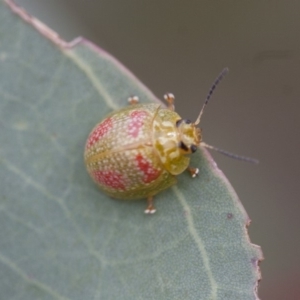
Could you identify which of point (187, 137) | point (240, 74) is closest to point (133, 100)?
point (187, 137)

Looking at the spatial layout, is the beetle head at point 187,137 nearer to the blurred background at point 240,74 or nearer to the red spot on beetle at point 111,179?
the red spot on beetle at point 111,179

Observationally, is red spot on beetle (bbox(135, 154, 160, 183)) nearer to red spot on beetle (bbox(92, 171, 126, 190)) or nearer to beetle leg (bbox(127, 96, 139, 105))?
red spot on beetle (bbox(92, 171, 126, 190))

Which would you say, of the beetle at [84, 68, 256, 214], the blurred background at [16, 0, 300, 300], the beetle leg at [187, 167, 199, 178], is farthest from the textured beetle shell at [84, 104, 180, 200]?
the blurred background at [16, 0, 300, 300]

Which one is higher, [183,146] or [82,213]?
[183,146]

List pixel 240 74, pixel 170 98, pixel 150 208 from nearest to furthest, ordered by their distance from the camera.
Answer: pixel 150 208
pixel 170 98
pixel 240 74

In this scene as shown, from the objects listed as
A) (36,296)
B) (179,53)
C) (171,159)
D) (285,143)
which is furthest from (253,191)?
(36,296)

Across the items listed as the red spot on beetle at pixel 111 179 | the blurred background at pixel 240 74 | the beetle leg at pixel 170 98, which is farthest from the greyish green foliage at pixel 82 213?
the blurred background at pixel 240 74

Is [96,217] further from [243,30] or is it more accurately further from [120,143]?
[243,30]

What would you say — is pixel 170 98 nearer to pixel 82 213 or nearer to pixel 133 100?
pixel 133 100
